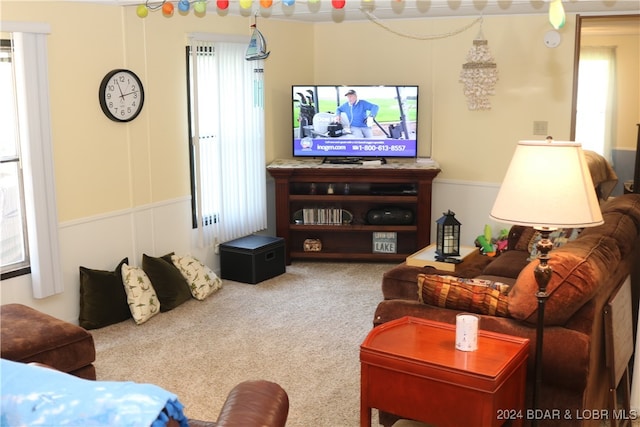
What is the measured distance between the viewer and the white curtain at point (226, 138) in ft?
18.9

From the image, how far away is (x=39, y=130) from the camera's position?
446 cm

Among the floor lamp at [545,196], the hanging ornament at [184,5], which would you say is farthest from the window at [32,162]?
the floor lamp at [545,196]

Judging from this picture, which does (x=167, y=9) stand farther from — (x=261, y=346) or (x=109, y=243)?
(x=261, y=346)

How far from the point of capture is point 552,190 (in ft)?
9.09

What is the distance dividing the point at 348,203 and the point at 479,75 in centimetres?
162

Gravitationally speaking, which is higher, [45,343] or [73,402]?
[73,402]

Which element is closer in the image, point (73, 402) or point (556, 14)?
point (73, 402)

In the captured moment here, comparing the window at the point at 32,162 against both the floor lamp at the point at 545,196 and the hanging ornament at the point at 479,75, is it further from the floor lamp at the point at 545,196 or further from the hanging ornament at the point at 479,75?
the hanging ornament at the point at 479,75

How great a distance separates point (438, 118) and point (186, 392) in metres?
3.79

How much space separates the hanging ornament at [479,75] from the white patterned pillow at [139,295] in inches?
128

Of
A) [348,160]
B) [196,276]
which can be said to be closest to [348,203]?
[348,160]

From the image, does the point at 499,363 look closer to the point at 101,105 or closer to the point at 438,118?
the point at 101,105

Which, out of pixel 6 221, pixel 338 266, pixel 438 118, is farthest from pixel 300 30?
pixel 6 221

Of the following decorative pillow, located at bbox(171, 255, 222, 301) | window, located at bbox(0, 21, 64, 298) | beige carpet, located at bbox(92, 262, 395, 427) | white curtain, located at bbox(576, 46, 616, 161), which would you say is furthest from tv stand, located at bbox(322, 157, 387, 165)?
window, located at bbox(0, 21, 64, 298)
